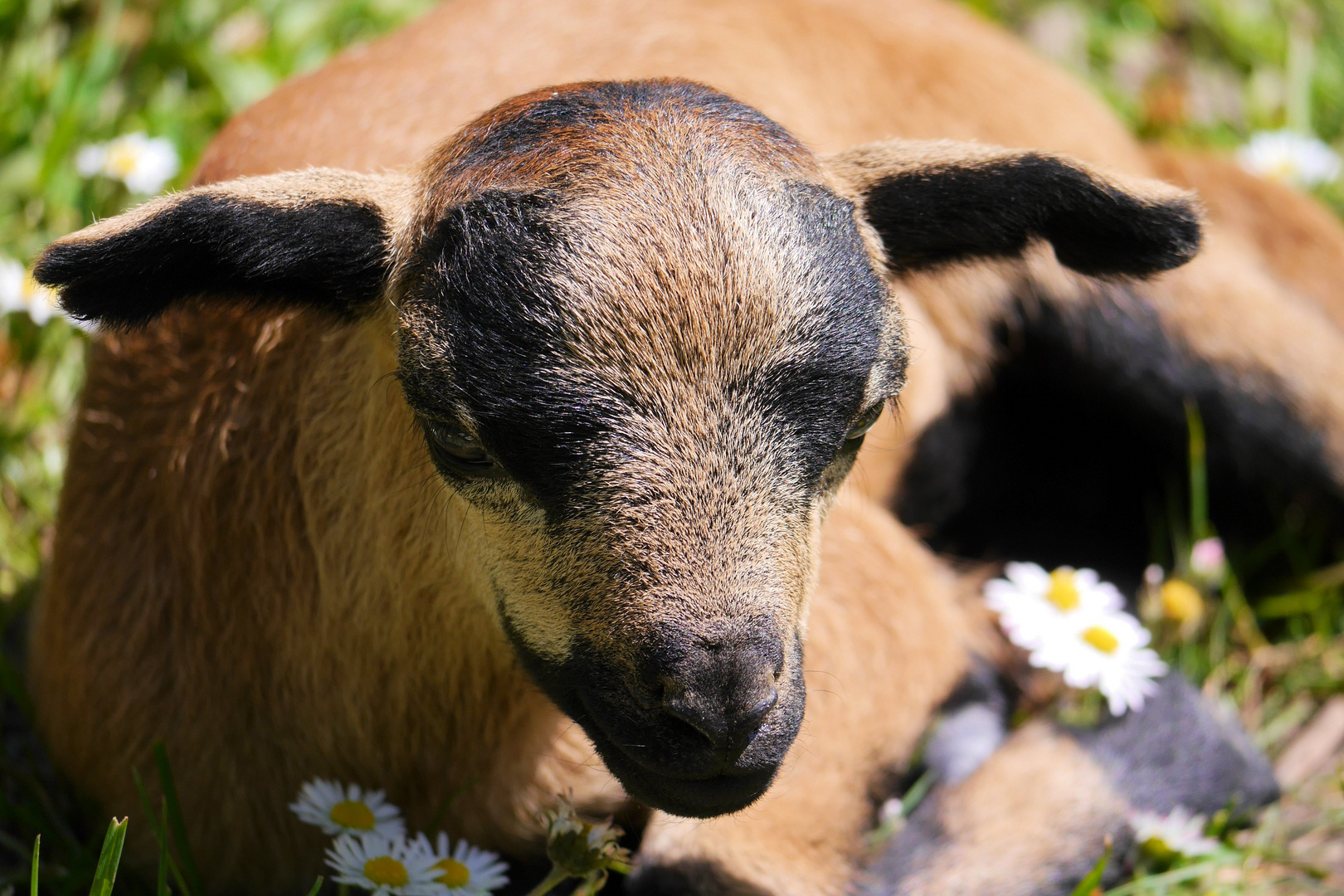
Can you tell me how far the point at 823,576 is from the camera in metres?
4.40

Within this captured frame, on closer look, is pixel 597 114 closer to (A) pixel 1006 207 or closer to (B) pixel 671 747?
(A) pixel 1006 207

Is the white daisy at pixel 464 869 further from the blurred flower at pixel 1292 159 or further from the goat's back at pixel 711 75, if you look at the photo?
the blurred flower at pixel 1292 159

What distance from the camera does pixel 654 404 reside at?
2.86 m

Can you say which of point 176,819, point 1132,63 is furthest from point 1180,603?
point 1132,63

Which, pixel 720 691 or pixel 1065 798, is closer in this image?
pixel 720 691

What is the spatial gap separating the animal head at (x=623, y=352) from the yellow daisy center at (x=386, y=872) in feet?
2.10

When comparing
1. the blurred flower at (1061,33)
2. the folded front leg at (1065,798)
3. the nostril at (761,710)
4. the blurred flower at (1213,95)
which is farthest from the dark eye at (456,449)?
the blurred flower at (1213,95)

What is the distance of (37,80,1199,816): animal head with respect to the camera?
283 centimetres

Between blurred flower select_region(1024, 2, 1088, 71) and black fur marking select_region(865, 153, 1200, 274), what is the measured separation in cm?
517

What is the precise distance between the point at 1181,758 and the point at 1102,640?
49cm

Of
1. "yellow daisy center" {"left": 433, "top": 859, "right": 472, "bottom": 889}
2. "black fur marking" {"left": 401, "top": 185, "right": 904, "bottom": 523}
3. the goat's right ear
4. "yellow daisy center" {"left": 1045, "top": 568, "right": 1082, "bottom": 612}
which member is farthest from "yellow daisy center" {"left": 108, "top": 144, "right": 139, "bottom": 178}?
"yellow daisy center" {"left": 1045, "top": 568, "right": 1082, "bottom": 612}

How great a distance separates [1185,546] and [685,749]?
355 cm

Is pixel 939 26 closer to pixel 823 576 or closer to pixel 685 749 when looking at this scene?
pixel 823 576

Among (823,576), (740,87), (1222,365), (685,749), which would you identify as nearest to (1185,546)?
(1222,365)
